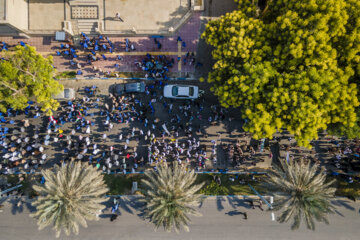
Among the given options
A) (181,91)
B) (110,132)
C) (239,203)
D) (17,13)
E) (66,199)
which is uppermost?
(17,13)

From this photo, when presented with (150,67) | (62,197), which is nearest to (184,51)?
(150,67)

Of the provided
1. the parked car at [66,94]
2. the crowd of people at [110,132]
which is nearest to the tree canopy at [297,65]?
the crowd of people at [110,132]

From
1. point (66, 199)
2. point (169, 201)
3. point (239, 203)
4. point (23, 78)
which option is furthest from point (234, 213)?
point (23, 78)

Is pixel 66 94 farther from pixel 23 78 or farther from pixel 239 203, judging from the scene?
pixel 239 203

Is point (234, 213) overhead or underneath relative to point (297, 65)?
underneath

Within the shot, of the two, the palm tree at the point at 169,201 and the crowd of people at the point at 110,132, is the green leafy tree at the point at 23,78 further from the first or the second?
the palm tree at the point at 169,201

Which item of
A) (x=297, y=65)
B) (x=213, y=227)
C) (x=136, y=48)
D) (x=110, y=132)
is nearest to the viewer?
(x=297, y=65)

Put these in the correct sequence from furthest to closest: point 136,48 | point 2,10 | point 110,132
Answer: point 136,48 < point 110,132 < point 2,10

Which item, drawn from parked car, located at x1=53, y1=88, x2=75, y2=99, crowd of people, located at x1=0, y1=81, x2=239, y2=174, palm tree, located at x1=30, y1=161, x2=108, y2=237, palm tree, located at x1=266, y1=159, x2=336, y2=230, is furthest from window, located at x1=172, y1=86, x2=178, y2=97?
palm tree, located at x1=266, y1=159, x2=336, y2=230
